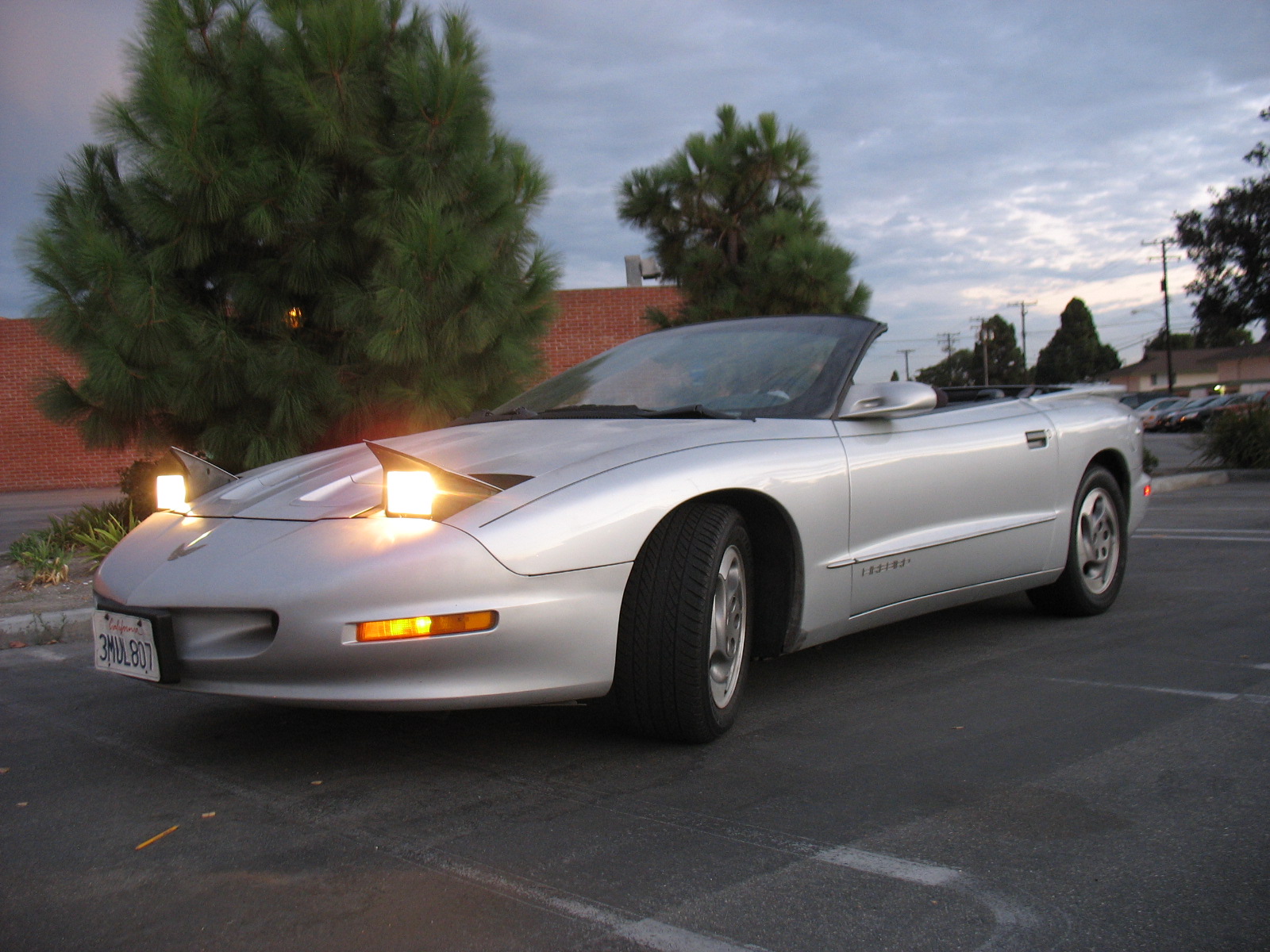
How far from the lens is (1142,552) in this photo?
727 cm

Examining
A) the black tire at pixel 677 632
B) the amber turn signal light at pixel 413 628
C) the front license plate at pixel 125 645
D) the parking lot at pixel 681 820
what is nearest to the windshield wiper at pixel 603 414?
the black tire at pixel 677 632

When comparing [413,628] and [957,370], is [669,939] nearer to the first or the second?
[413,628]

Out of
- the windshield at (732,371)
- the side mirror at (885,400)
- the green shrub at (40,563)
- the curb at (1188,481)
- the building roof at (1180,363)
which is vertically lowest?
the curb at (1188,481)

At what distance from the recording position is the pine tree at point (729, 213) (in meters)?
12.2

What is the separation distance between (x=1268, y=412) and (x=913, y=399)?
45.6 ft

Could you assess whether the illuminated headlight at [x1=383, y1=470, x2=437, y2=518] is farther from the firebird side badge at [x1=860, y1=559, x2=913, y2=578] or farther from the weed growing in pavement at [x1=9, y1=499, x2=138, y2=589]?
the weed growing in pavement at [x1=9, y1=499, x2=138, y2=589]

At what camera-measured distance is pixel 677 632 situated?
2922 millimetres

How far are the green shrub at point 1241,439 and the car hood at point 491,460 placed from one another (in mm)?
13678

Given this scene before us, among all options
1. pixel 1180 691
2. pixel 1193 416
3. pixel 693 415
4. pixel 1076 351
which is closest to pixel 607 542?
pixel 693 415

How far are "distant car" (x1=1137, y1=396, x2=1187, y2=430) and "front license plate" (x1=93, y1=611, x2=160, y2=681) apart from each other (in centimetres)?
4442

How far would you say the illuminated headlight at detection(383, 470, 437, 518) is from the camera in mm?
2805

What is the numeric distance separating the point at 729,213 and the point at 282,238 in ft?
20.2

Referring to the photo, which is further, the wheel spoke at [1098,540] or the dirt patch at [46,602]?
the dirt patch at [46,602]

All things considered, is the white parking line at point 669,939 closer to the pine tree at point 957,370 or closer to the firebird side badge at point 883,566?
the firebird side badge at point 883,566
